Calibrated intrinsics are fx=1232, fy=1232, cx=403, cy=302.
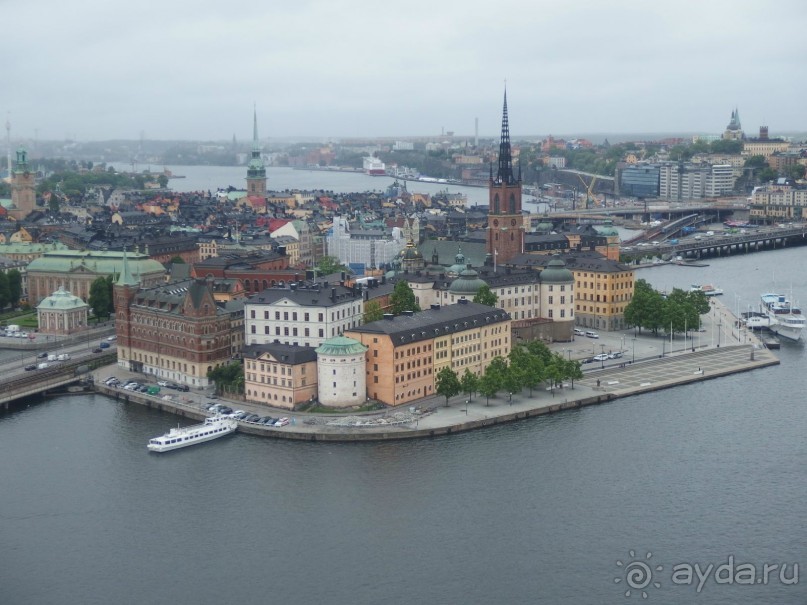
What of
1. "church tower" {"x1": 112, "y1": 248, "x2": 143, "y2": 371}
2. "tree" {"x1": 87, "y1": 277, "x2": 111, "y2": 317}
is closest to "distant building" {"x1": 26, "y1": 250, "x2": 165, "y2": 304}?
"tree" {"x1": 87, "y1": 277, "x2": 111, "y2": 317}

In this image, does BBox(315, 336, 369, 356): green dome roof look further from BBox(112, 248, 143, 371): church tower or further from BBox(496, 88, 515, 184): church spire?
BBox(496, 88, 515, 184): church spire

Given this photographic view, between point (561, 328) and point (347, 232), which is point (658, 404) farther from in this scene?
point (347, 232)

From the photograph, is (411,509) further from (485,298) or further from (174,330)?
(485,298)

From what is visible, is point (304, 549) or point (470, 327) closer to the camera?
point (304, 549)

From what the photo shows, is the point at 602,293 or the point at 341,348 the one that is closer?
the point at 341,348

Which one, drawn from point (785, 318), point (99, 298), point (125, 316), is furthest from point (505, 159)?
point (125, 316)

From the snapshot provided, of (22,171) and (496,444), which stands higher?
(22,171)

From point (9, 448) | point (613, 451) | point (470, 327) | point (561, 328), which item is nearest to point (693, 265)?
Result: point (561, 328)
